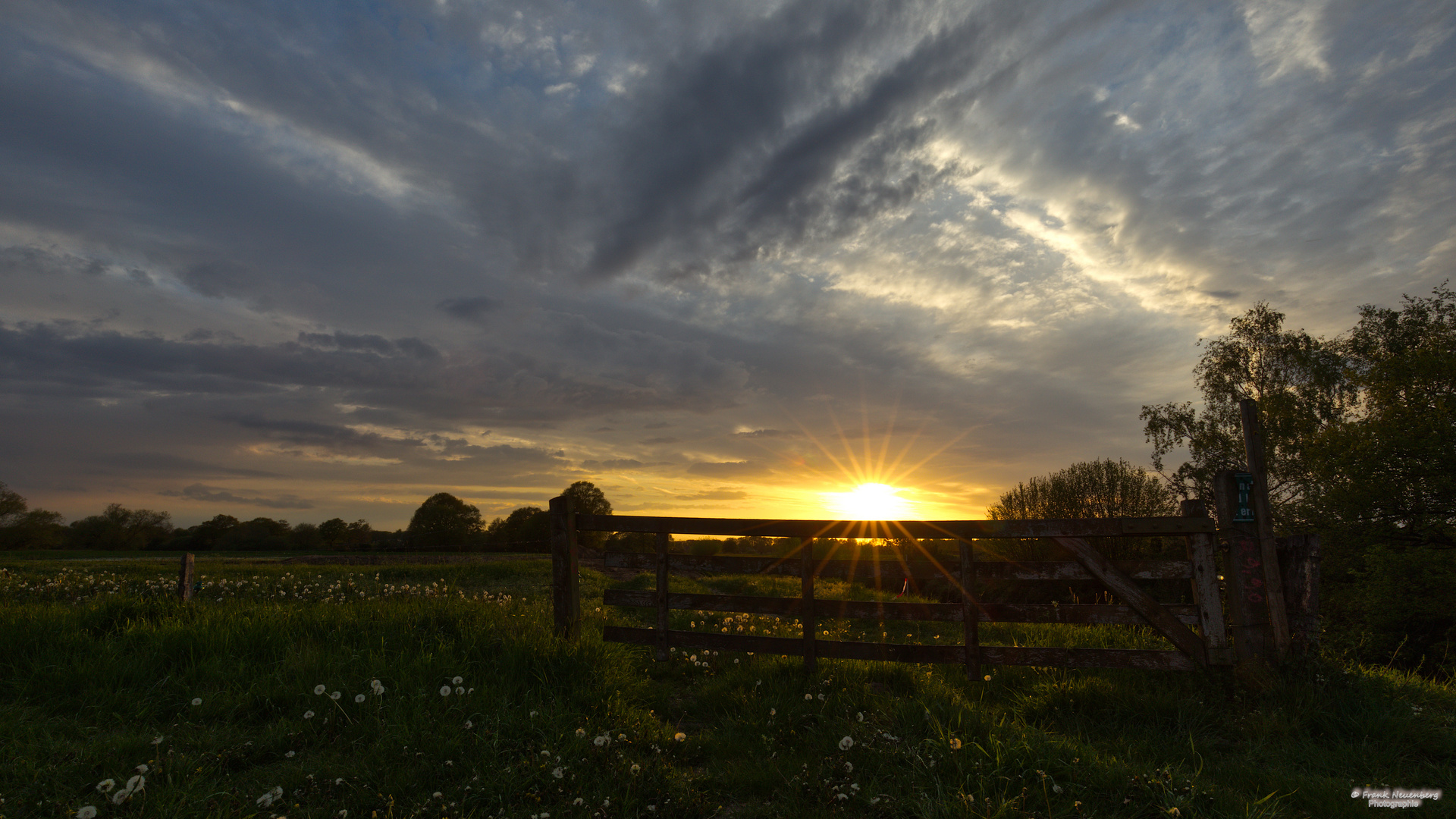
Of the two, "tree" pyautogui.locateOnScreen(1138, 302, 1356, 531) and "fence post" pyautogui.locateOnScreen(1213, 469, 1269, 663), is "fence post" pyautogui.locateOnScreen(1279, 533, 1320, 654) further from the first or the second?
"tree" pyautogui.locateOnScreen(1138, 302, 1356, 531)

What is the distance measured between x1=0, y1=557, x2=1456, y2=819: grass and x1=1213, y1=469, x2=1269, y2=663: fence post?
0.46 m

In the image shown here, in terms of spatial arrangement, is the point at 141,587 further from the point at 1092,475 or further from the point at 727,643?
the point at 1092,475

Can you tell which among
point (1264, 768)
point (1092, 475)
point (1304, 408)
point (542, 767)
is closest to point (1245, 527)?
point (1264, 768)

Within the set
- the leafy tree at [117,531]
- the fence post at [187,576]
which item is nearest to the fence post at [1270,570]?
the fence post at [187,576]

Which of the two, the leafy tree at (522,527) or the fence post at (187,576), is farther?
the leafy tree at (522,527)

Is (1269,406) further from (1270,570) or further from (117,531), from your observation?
(117,531)

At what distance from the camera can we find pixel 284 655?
21.8ft

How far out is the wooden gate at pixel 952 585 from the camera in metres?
7.07

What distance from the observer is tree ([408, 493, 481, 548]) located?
40.7 meters

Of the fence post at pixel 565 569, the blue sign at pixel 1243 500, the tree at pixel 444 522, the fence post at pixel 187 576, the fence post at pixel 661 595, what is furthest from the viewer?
the tree at pixel 444 522

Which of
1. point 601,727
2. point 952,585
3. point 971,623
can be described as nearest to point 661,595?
point 601,727

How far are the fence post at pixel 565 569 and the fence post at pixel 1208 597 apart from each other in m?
7.22

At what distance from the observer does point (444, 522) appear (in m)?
41.9

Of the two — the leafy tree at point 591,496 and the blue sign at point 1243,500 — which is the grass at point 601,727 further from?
the leafy tree at point 591,496
